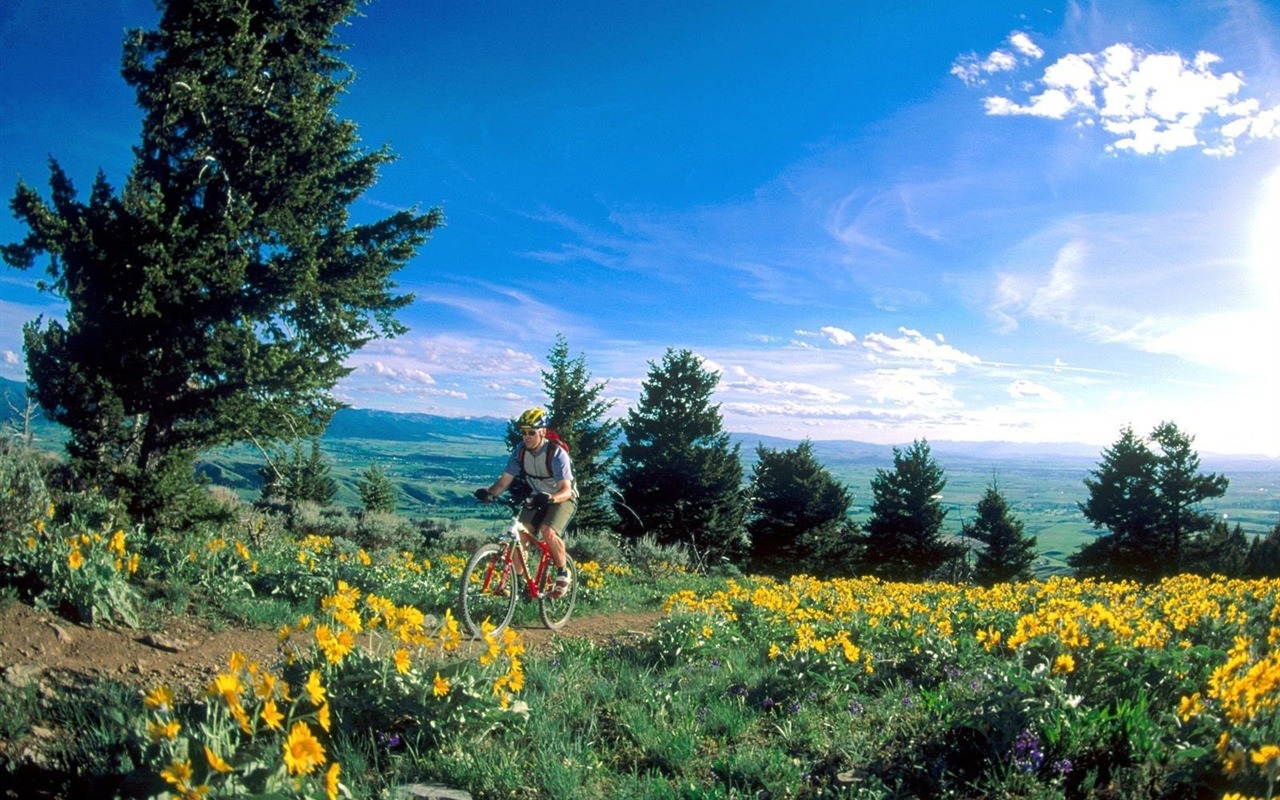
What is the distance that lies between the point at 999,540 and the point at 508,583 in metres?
37.5

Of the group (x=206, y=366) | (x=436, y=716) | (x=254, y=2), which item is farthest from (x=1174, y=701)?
(x=254, y=2)

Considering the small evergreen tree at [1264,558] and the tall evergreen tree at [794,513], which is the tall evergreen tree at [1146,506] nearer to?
the small evergreen tree at [1264,558]

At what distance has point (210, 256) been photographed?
1245 centimetres

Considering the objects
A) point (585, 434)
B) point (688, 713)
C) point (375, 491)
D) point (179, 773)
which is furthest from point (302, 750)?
point (375, 491)

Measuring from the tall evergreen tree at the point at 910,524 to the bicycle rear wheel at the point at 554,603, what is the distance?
1308 inches

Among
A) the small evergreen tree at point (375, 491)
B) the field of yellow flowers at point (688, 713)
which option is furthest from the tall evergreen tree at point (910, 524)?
the field of yellow flowers at point (688, 713)

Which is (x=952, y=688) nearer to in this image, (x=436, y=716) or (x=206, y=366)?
(x=436, y=716)

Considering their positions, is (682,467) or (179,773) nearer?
(179,773)

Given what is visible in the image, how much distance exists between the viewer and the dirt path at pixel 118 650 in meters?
3.89

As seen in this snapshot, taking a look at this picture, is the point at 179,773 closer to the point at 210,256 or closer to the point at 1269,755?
the point at 1269,755

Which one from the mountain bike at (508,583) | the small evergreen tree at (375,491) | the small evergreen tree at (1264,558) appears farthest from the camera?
the small evergreen tree at (375,491)

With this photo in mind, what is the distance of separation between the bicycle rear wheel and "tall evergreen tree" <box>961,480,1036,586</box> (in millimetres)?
35039

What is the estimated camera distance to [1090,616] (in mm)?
4902

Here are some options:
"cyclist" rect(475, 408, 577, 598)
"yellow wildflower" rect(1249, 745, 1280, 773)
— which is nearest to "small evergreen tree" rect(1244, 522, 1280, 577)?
"cyclist" rect(475, 408, 577, 598)
